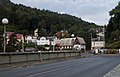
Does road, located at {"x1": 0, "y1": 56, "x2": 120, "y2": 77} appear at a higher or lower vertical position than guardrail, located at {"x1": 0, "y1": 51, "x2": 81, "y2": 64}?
lower

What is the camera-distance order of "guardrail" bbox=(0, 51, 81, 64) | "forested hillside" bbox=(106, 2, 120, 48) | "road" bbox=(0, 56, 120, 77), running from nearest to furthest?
1. "road" bbox=(0, 56, 120, 77)
2. "guardrail" bbox=(0, 51, 81, 64)
3. "forested hillside" bbox=(106, 2, 120, 48)

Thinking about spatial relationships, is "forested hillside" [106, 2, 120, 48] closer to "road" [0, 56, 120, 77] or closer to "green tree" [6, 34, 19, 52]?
"green tree" [6, 34, 19, 52]

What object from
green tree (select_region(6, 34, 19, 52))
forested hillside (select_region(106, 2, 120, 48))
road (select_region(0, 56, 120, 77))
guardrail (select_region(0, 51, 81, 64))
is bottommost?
road (select_region(0, 56, 120, 77))

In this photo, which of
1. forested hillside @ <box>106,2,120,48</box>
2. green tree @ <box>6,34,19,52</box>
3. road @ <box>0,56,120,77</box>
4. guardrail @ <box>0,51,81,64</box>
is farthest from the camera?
forested hillside @ <box>106,2,120,48</box>

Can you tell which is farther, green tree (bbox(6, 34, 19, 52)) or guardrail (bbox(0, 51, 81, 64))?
green tree (bbox(6, 34, 19, 52))

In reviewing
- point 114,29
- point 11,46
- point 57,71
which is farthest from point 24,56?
point 114,29

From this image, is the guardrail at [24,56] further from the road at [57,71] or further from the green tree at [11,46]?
the green tree at [11,46]

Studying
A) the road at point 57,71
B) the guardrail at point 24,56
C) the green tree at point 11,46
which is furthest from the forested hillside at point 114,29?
the road at point 57,71

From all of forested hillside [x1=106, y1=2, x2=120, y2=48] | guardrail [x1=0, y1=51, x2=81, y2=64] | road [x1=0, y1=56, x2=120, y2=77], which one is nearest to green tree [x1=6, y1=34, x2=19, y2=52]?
Result: guardrail [x1=0, y1=51, x2=81, y2=64]

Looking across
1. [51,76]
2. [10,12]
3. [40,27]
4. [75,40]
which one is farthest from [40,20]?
[51,76]

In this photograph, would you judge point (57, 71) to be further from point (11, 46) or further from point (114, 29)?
point (114, 29)

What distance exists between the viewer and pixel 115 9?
151625mm

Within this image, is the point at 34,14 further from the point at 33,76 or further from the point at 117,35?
the point at 33,76

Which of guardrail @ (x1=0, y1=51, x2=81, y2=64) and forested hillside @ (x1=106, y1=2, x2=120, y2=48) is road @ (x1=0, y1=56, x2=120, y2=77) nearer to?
guardrail @ (x1=0, y1=51, x2=81, y2=64)
